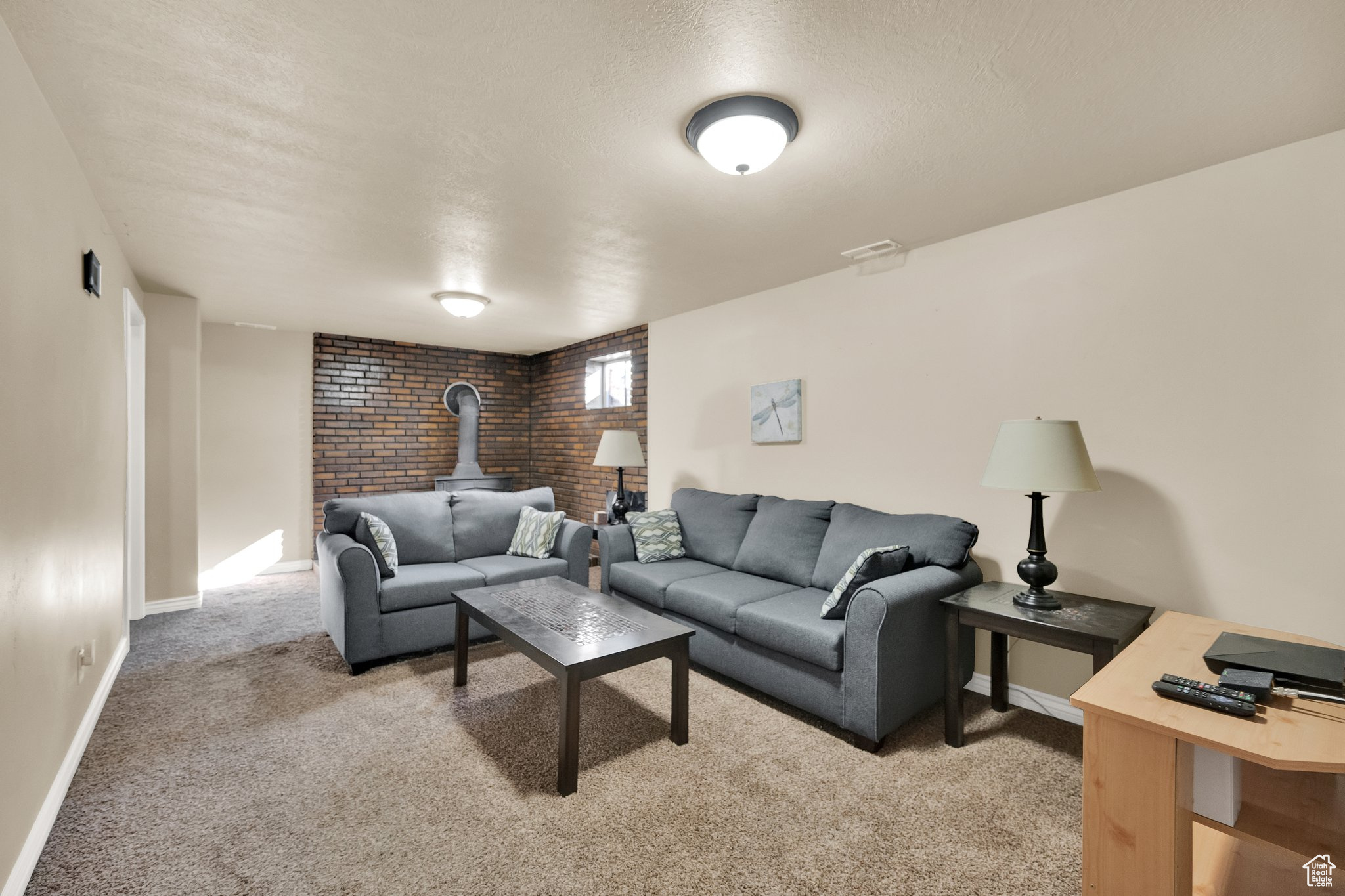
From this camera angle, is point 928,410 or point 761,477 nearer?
point 928,410

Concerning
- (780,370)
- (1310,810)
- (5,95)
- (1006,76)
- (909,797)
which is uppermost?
(1006,76)

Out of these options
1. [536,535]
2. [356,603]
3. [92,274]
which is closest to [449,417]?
[536,535]

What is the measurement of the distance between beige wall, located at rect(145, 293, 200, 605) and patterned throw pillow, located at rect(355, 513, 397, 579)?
183 centimetres

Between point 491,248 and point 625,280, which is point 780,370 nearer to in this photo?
point 625,280

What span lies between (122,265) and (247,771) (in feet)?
9.36

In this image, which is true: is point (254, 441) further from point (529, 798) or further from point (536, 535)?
point (529, 798)

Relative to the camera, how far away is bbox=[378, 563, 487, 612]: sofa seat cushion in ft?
10.3

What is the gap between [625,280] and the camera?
12.4 feet

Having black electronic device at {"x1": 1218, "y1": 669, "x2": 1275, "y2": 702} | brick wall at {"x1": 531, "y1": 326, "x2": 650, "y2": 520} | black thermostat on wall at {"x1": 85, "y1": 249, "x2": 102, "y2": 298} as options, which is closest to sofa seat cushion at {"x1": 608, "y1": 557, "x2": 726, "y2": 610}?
brick wall at {"x1": 531, "y1": 326, "x2": 650, "y2": 520}

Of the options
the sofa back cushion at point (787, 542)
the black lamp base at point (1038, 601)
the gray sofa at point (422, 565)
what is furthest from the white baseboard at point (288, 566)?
the black lamp base at point (1038, 601)

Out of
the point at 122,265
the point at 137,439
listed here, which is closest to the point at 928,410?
the point at 122,265

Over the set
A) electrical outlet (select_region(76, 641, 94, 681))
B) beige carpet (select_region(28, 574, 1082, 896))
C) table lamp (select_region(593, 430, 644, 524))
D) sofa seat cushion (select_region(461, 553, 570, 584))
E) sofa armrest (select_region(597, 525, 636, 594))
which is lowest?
beige carpet (select_region(28, 574, 1082, 896))

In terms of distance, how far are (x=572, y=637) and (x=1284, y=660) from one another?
7.02ft

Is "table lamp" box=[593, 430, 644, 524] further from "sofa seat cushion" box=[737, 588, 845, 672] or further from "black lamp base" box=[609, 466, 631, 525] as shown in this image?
"sofa seat cushion" box=[737, 588, 845, 672]
